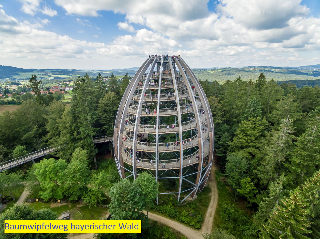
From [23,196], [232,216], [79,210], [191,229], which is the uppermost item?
[23,196]

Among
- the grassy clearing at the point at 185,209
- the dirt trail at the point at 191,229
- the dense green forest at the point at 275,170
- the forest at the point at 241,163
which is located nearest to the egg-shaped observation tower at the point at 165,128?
the grassy clearing at the point at 185,209

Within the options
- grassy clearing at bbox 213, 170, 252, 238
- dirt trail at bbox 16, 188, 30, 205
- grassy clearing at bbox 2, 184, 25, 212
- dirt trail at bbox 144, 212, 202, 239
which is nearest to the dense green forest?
grassy clearing at bbox 213, 170, 252, 238

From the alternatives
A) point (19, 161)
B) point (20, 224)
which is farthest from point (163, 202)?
point (19, 161)

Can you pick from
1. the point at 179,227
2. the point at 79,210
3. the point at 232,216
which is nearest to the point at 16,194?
the point at 79,210

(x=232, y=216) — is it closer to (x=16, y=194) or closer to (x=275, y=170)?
(x=275, y=170)

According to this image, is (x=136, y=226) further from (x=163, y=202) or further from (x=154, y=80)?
(x=154, y=80)

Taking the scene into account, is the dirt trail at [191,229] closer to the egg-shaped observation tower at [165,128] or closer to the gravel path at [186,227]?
the gravel path at [186,227]
